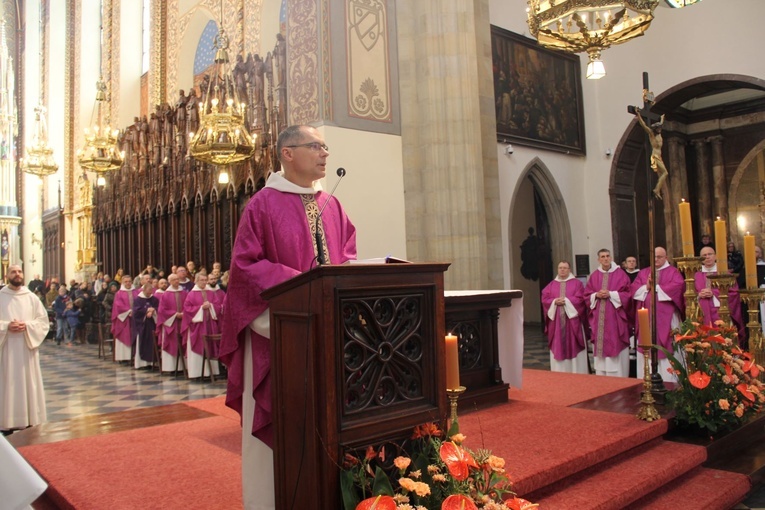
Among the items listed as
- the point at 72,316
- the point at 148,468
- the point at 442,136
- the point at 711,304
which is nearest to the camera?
the point at 148,468

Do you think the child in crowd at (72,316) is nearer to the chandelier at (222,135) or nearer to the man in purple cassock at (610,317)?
the chandelier at (222,135)

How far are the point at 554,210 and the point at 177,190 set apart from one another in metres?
8.00

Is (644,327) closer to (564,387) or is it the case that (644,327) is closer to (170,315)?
(564,387)

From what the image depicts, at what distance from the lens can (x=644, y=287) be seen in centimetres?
709

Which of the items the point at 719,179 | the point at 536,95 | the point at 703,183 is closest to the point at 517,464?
the point at 536,95

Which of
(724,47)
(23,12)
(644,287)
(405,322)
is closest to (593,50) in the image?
(644,287)

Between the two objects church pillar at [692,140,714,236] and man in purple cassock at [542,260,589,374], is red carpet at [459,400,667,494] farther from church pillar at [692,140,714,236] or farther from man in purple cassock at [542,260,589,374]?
church pillar at [692,140,714,236]

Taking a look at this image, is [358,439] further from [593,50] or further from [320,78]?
[320,78]

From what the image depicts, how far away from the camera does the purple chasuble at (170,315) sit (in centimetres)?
1009

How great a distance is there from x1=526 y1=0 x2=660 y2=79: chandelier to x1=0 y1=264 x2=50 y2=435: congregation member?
5511mm

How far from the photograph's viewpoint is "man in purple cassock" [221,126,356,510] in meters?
2.51

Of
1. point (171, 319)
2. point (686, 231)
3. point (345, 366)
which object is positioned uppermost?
point (686, 231)

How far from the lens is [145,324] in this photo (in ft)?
36.2

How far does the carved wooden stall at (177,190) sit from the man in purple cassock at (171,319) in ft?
5.41
